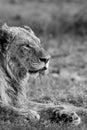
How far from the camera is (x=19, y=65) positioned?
27.5 feet

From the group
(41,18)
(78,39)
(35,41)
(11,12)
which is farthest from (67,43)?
(35,41)

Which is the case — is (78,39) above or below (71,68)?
above

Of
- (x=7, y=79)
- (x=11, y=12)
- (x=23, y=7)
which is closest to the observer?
(x=7, y=79)

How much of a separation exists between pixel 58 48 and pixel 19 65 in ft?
32.7

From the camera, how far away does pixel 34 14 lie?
78.8ft

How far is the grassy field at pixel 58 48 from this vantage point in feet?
31.7

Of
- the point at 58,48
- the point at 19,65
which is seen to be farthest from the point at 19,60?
the point at 58,48

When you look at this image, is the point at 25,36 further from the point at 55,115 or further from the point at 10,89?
the point at 55,115

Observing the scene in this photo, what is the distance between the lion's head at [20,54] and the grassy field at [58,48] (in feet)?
2.62

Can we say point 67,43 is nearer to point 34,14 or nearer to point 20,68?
point 34,14

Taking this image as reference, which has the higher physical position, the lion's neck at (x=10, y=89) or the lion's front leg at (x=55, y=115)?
the lion's neck at (x=10, y=89)

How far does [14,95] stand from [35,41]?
90cm

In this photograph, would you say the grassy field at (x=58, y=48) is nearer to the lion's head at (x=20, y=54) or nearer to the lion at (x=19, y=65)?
the lion at (x=19, y=65)

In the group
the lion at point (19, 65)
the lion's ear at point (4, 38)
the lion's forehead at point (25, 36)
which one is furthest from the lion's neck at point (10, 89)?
the lion's forehead at point (25, 36)
